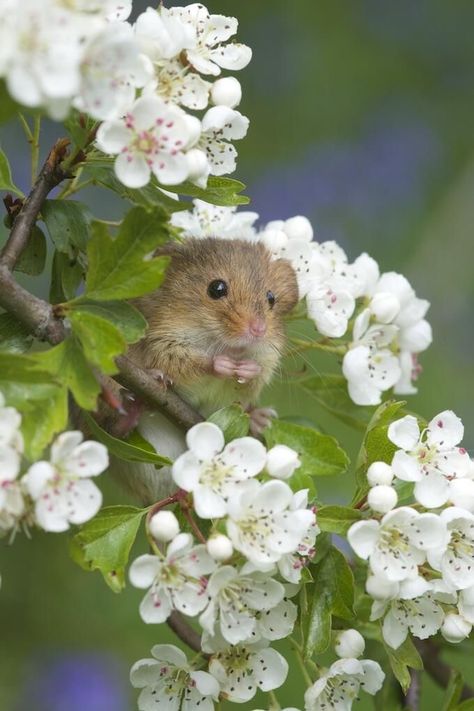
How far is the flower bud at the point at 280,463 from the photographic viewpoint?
1.74m

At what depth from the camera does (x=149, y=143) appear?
5.27 ft

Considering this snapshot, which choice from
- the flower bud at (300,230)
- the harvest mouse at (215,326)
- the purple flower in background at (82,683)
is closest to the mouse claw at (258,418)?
the harvest mouse at (215,326)

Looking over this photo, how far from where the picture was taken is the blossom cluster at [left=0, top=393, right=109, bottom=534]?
4.92ft

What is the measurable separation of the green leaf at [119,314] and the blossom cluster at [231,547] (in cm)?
16

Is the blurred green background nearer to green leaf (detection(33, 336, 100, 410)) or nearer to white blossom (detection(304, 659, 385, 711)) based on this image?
white blossom (detection(304, 659, 385, 711))

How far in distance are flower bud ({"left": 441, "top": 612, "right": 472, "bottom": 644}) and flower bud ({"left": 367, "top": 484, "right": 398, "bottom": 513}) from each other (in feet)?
0.81

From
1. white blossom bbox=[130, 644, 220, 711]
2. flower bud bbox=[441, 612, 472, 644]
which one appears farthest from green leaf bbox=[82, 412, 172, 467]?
flower bud bbox=[441, 612, 472, 644]

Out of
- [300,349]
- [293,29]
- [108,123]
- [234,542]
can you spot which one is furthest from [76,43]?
[293,29]

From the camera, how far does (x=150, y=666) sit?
1.87 meters

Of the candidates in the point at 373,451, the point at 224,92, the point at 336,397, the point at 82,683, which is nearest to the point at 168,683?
the point at 373,451

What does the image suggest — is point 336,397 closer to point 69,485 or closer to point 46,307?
point 46,307

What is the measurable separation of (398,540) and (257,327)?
79cm

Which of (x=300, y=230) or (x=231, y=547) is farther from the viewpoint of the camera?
(x=300, y=230)

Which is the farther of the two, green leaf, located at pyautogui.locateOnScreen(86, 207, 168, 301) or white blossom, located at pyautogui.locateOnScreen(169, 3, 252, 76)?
white blossom, located at pyautogui.locateOnScreen(169, 3, 252, 76)
